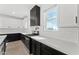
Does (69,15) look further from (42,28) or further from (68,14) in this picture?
(42,28)

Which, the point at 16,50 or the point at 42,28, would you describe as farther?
the point at 16,50

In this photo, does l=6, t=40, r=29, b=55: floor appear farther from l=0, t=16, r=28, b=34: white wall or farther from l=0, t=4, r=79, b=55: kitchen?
l=0, t=16, r=28, b=34: white wall

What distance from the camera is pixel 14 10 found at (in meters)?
6.64

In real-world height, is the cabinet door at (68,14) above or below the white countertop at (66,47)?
above

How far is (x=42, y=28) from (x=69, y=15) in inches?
78.6

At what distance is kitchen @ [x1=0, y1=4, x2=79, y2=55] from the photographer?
1934 millimetres

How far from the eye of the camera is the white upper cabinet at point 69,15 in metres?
1.85

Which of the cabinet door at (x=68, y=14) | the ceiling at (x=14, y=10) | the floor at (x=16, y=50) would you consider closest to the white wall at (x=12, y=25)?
the ceiling at (x=14, y=10)

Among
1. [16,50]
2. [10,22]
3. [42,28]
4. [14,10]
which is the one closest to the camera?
[42,28]

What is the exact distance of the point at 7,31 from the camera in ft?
22.7

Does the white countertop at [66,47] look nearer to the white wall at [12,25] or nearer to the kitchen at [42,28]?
the kitchen at [42,28]

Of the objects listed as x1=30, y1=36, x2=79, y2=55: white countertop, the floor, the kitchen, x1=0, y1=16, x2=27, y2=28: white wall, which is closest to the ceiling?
the kitchen

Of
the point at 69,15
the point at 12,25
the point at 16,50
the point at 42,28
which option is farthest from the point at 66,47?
the point at 12,25
